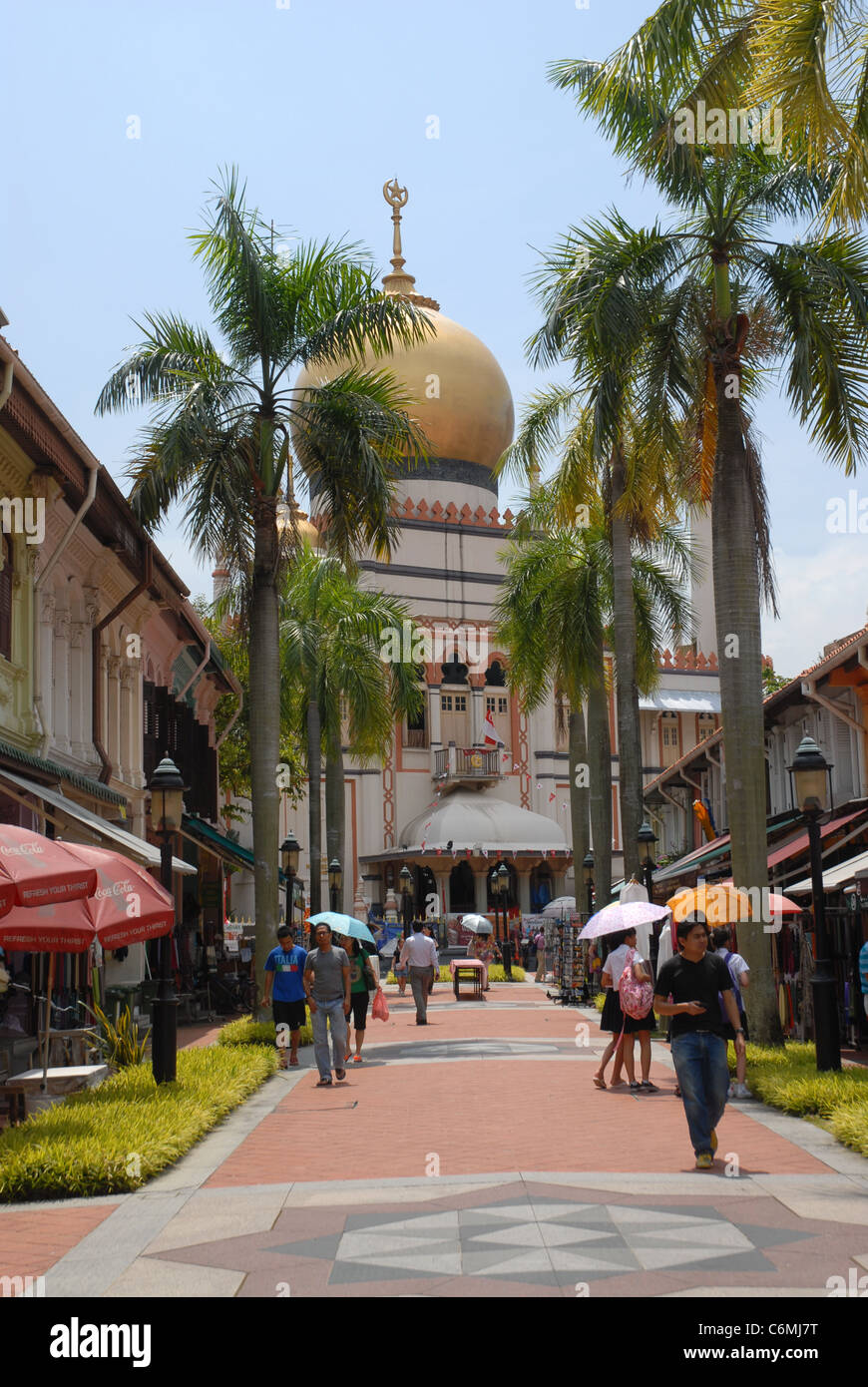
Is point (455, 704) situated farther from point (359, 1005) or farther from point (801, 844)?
point (359, 1005)

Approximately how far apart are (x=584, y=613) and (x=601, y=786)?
352 centimetres

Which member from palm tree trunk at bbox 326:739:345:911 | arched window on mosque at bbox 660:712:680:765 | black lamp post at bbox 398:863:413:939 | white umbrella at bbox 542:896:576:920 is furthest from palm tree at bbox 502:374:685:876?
arched window on mosque at bbox 660:712:680:765

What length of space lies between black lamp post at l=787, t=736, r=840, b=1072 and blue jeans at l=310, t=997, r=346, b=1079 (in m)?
4.95

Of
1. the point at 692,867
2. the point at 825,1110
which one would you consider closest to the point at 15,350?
the point at 825,1110

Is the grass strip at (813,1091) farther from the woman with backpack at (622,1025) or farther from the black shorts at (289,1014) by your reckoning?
the black shorts at (289,1014)

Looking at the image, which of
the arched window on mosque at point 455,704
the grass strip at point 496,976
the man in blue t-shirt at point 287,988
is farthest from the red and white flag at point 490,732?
the man in blue t-shirt at point 287,988

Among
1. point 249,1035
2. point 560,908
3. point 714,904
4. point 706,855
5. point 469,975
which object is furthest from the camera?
point 560,908

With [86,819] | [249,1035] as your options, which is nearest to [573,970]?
[249,1035]

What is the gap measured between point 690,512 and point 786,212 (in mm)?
6169

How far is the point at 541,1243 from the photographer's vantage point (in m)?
7.66

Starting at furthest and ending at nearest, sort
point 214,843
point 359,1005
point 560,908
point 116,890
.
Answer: point 560,908 → point 214,843 → point 359,1005 → point 116,890

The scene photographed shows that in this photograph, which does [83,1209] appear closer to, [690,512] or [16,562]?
[16,562]

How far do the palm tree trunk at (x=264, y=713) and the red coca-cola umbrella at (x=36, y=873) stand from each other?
901 cm

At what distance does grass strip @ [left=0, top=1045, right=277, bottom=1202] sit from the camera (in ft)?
32.3
